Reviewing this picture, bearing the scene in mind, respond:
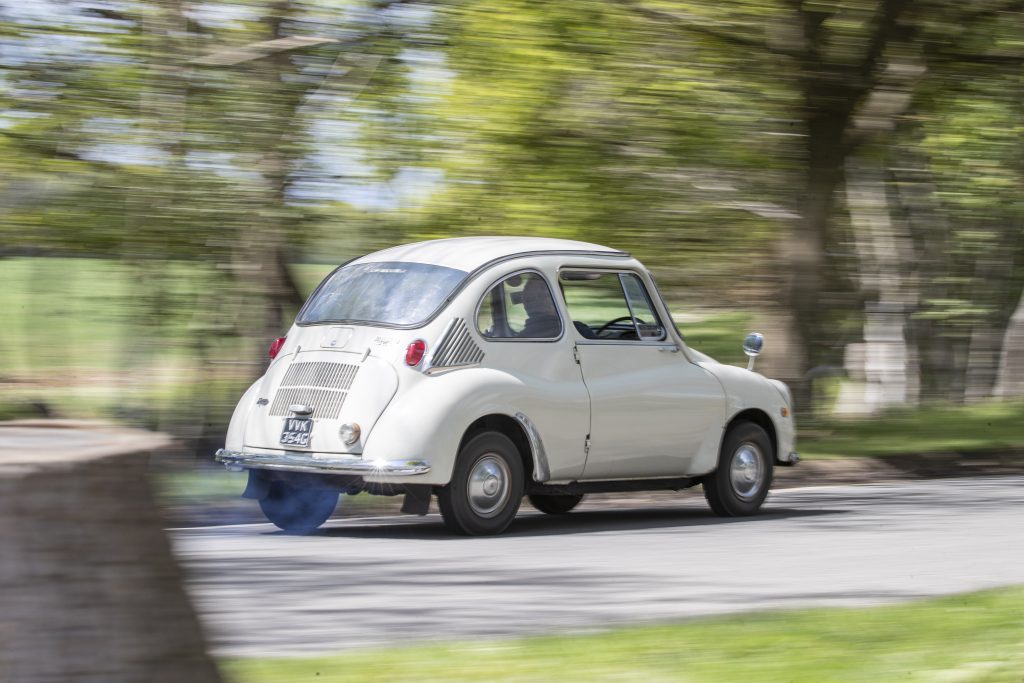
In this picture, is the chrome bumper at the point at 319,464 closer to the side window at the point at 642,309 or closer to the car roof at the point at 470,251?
the car roof at the point at 470,251

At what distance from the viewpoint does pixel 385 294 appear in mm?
11188

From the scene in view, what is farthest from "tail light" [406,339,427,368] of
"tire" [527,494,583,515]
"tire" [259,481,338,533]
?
"tire" [527,494,583,515]

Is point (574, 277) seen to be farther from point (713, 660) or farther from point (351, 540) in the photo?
point (713, 660)

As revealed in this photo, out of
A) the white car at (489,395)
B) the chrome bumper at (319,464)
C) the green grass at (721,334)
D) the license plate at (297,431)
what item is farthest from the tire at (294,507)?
the green grass at (721,334)

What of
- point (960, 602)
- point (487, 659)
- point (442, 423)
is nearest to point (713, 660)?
point (487, 659)

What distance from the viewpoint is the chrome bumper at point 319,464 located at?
10.2 metres

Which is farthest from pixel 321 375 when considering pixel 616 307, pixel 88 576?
pixel 88 576

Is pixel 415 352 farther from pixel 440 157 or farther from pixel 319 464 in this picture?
pixel 440 157

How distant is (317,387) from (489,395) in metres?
1.15

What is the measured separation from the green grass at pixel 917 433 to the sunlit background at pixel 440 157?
4.5 inches

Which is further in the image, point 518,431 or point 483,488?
point 518,431

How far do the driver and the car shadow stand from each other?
1.40 meters

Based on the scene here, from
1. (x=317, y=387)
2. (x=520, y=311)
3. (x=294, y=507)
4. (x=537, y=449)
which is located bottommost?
(x=294, y=507)

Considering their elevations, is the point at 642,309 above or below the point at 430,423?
above
